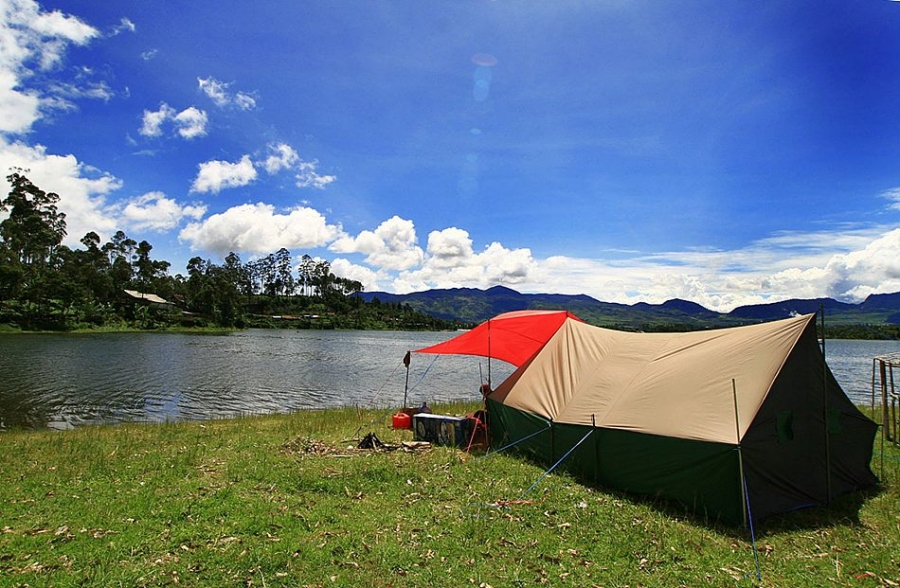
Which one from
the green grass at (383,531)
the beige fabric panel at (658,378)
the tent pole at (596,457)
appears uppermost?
the beige fabric panel at (658,378)

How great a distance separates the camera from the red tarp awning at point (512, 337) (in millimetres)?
13500

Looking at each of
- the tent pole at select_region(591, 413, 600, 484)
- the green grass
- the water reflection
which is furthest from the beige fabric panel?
the water reflection

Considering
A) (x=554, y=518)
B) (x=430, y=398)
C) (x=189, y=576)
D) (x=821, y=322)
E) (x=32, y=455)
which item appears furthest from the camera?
(x=430, y=398)

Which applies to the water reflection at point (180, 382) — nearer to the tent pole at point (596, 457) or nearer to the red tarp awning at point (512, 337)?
the red tarp awning at point (512, 337)

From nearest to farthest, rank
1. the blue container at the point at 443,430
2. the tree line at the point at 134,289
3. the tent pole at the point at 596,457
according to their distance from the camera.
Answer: the tent pole at the point at 596,457 < the blue container at the point at 443,430 < the tree line at the point at 134,289

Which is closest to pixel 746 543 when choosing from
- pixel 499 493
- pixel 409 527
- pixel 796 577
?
pixel 796 577

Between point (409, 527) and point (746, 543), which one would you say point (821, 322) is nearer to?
point (746, 543)

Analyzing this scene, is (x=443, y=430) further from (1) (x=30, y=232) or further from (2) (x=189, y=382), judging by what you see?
(1) (x=30, y=232)

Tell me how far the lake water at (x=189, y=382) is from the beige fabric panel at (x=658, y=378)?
9.78 m

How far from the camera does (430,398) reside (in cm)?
3045

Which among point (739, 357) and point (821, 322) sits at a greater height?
point (821, 322)

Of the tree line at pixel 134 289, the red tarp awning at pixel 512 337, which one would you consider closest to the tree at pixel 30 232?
the tree line at pixel 134 289

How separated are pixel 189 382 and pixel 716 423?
1298 inches

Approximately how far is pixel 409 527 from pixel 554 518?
230 centimetres
